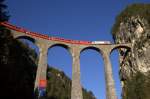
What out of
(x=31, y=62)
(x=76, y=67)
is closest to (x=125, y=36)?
(x=76, y=67)

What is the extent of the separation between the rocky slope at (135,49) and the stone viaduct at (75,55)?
2853 millimetres

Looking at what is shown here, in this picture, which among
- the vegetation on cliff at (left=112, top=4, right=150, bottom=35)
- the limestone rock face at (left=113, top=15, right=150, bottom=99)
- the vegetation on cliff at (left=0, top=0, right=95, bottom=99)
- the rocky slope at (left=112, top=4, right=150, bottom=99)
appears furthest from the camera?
the vegetation on cliff at (left=112, top=4, right=150, bottom=35)

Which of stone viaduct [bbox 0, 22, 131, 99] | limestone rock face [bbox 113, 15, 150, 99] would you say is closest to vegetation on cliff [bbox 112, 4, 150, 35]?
limestone rock face [bbox 113, 15, 150, 99]

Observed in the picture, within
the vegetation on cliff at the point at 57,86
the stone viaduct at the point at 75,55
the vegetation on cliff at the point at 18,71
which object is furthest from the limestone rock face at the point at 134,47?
the vegetation on cliff at the point at 57,86

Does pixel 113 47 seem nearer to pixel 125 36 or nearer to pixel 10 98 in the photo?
pixel 125 36

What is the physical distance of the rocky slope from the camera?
4838 cm

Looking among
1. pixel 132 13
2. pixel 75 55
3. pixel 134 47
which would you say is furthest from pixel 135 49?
pixel 75 55

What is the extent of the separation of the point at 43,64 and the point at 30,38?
6174mm

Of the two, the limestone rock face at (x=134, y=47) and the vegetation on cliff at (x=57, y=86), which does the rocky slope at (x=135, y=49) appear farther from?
the vegetation on cliff at (x=57, y=86)

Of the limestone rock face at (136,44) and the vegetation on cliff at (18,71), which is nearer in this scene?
the vegetation on cliff at (18,71)

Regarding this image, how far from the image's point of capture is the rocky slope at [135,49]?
48.4 metres

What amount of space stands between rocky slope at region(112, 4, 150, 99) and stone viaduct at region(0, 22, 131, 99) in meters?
2.85

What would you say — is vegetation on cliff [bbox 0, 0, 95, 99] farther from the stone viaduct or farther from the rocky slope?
the rocky slope

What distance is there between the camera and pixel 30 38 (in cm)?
5222
